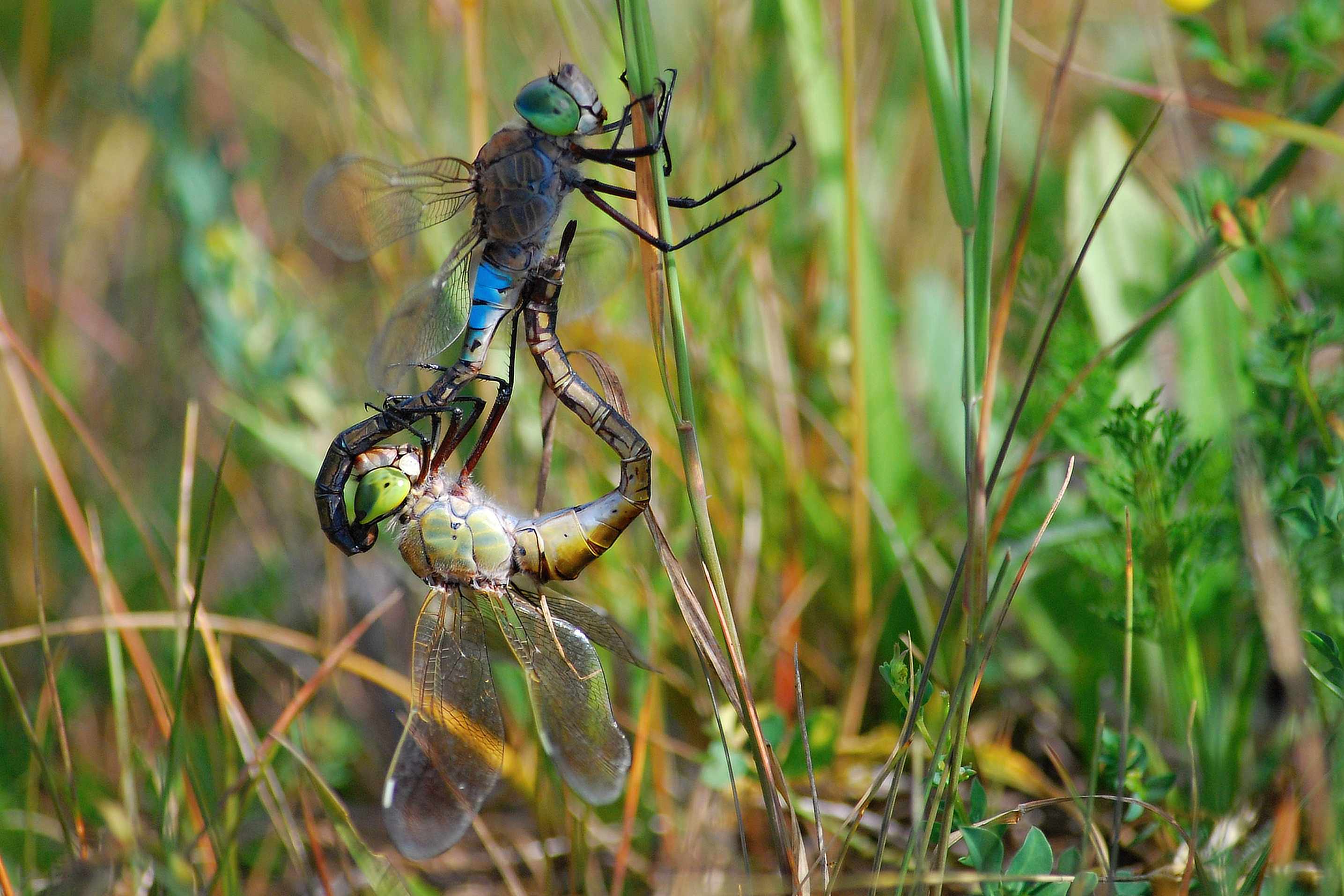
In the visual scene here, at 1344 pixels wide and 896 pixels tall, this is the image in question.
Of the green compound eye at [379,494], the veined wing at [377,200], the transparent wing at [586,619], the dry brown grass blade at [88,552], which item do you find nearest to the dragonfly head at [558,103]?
the veined wing at [377,200]

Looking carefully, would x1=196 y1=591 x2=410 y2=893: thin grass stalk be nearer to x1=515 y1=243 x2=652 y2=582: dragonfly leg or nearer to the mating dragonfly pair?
the mating dragonfly pair

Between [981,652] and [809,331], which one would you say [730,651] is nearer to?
[981,652]

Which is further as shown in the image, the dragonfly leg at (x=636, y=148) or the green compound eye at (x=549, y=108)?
Answer: the green compound eye at (x=549, y=108)

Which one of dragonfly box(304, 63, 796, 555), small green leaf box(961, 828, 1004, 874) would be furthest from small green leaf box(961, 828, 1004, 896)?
dragonfly box(304, 63, 796, 555)

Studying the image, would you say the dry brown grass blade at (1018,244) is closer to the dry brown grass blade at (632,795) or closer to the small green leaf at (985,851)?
the small green leaf at (985,851)

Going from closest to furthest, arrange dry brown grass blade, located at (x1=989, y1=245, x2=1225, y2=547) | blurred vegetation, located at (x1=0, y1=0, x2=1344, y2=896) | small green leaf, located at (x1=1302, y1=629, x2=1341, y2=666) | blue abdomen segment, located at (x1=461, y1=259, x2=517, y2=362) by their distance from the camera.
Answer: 1. small green leaf, located at (x1=1302, y1=629, x2=1341, y2=666)
2. dry brown grass blade, located at (x1=989, y1=245, x2=1225, y2=547)
3. blurred vegetation, located at (x1=0, y1=0, x2=1344, y2=896)
4. blue abdomen segment, located at (x1=461, y1=259, x2=517, y2=362)
